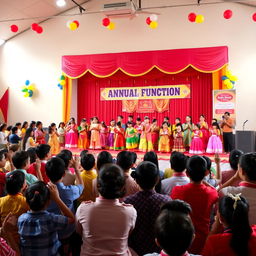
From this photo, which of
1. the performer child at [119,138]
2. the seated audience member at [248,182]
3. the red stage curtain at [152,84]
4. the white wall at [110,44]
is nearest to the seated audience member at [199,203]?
the seated audience member at [248,182]

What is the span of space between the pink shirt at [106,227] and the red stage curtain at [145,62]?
7.24 m

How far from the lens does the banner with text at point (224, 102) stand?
754 cm

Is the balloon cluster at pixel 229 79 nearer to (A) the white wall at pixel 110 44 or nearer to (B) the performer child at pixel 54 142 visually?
(A) the white wall at pixel 110 44

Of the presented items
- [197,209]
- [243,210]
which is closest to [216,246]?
[243,210]

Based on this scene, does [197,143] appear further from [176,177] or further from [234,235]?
[234,235]

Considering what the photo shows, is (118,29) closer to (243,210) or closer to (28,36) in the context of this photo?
(28,36)

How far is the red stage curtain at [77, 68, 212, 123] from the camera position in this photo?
8.70 m

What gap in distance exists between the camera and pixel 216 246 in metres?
1.14

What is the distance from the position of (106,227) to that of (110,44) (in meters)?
8.55

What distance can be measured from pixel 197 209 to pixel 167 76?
7.56 m

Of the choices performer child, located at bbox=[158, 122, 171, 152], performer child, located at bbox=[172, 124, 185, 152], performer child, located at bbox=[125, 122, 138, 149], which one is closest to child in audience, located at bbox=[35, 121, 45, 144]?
performer child, located at bbox=[125, 122, 138, 149]

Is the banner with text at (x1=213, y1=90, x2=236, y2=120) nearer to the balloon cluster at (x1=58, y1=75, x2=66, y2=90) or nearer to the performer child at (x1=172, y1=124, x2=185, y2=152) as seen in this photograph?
the performer child at (x1=172, y1=124, x2=185, y2=152)

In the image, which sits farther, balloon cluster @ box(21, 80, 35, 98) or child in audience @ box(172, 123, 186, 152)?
balloon cluster @ box(21, 80, 35, 98)

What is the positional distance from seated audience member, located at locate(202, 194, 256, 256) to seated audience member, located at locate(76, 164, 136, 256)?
397 millimetres
